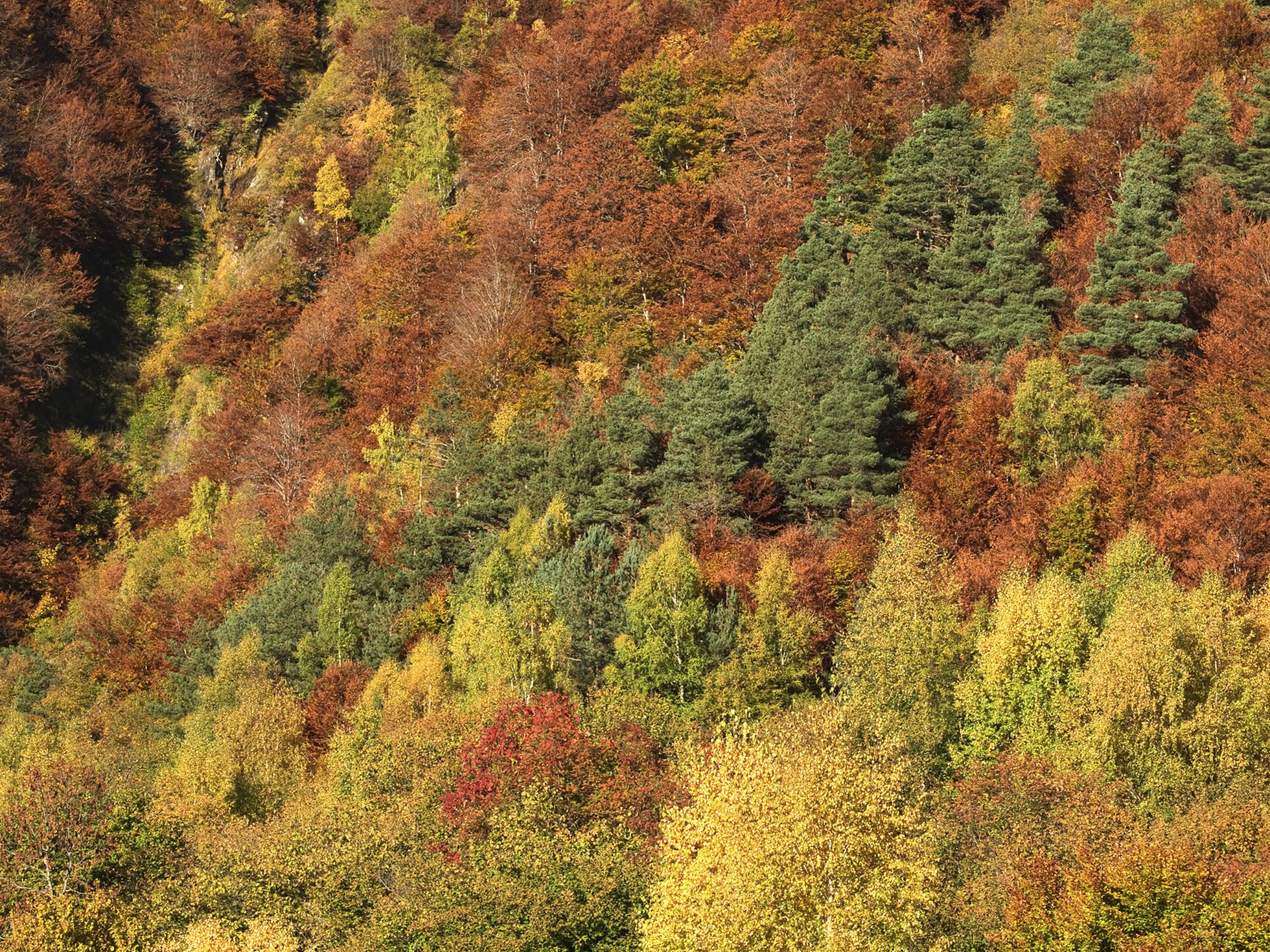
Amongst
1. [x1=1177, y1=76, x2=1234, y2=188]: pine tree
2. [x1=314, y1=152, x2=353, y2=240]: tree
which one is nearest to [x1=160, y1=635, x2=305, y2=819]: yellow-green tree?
[x1=1177, y1=76, x2=1234, y2=188]: pine tree

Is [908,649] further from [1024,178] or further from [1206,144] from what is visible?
[1024,178]

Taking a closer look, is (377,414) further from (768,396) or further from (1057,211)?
(1057,211)

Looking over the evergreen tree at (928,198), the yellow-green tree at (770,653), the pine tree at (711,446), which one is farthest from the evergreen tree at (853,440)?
the evergreen tree at (928,198)

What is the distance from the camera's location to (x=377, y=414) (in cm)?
7856

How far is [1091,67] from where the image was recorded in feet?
226

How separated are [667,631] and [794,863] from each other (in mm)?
20006

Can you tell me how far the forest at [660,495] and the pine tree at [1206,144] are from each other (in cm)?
22

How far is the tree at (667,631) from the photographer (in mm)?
49000

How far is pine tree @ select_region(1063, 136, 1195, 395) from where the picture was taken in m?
53.6

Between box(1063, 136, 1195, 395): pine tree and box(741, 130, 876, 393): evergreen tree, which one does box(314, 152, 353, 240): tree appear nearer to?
box(741, 130, 876, 393): evergreen tree

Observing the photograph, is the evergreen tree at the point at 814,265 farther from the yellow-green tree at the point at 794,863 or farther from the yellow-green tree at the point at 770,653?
the yellow-green tree at the point at 794,863

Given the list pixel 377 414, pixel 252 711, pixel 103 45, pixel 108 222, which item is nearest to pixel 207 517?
pixel 377 414

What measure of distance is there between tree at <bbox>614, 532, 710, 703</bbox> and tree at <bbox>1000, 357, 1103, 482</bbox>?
13016mm

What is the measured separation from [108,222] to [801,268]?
6393cm
